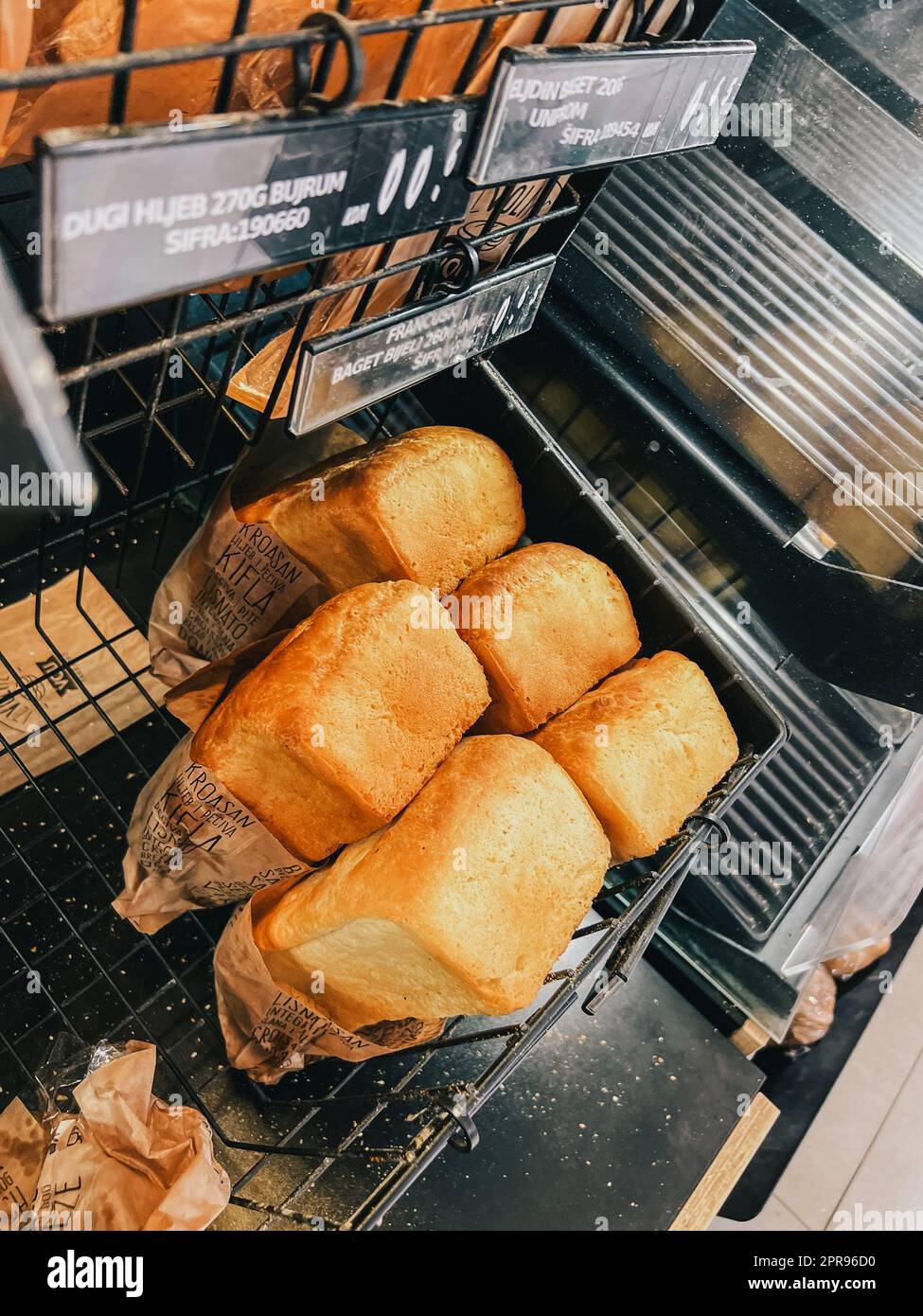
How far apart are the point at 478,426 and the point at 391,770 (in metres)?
0.58

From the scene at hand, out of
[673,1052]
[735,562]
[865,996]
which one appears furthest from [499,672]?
[865,996]

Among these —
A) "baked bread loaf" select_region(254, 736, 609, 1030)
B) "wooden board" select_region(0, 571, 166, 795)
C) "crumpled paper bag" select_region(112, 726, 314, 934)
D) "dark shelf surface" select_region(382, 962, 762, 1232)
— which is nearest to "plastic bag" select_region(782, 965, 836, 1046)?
"dark shelf surface" select_region(382, 962, 762, 1232)

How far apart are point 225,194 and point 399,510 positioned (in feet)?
1.74

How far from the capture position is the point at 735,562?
1405 mm

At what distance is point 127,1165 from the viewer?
97cm

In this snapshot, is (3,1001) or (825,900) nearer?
(3,1001)

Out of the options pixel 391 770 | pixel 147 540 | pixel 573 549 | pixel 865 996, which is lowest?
pixel 865 996

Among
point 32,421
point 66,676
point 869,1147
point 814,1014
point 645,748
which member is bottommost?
point 869,1147

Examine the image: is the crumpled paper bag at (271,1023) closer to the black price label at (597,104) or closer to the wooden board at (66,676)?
the wooden board at (66,676)

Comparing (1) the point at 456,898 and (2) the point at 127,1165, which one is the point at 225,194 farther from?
(2) the point at 127,1165

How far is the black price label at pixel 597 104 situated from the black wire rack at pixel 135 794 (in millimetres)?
113

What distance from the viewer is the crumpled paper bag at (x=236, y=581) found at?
3.80ft

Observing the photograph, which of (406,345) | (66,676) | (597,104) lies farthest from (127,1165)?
(597,104)

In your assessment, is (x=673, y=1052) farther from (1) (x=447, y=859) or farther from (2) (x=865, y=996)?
(2) (x=865, y=996)
